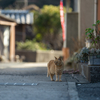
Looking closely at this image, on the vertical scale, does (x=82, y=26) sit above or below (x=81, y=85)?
above

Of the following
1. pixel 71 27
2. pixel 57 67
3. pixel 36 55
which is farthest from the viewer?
pixel 36 55

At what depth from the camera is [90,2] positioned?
1367 cm

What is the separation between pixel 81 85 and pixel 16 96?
1.98 m

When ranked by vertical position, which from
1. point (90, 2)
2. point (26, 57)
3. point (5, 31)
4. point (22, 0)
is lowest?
point (26, 57)

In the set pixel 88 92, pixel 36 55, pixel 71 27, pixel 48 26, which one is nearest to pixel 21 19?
pixel 36 55

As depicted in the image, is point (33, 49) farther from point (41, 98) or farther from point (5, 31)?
point (41, 98)

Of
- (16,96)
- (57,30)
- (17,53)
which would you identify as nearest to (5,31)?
(17,53)

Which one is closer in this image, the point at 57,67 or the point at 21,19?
the point at 57,67

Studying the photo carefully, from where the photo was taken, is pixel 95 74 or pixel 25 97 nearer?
pixel 25 97

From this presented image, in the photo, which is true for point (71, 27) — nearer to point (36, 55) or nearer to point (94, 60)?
point (36, 55)

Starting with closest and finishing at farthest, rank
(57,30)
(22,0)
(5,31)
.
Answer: (5,31)
(57,30)
(22,0)

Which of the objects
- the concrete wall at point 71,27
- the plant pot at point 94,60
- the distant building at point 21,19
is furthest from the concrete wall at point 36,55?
the plant pot at point 94,60

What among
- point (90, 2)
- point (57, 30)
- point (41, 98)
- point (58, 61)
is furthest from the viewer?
point (57, 30)

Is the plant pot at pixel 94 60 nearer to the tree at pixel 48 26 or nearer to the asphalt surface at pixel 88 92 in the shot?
the asphalt surface at pixel 88 92
